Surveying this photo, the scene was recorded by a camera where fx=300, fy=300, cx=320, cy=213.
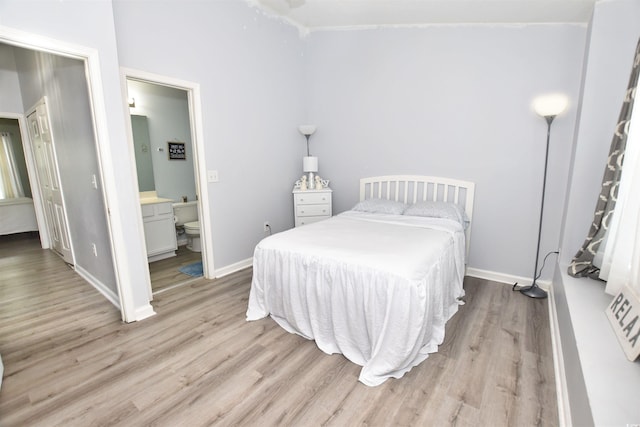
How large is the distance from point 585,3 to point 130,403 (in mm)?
3971

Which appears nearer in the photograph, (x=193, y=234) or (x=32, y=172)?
(x=193, y=234)

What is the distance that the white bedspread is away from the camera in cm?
171

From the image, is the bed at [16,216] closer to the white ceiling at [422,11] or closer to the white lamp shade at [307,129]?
the white lamp shade at [307,129]

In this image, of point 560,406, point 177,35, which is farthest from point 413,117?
point 560,406

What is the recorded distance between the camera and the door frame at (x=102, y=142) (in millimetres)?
1755

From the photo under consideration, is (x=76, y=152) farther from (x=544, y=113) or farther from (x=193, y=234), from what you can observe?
(x=544, y=113)

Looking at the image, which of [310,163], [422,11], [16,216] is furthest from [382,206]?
[16,216]

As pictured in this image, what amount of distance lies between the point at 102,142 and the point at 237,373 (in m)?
1.82

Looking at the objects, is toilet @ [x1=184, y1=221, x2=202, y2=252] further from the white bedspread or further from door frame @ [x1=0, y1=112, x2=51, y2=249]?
door frame @ [x1=0, y1=112, x2=51, y2=249]

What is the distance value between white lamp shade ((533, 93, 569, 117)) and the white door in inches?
191

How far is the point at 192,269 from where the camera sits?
3479 millimetres

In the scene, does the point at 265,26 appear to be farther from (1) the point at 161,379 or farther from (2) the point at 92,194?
(1) the point at 161,379

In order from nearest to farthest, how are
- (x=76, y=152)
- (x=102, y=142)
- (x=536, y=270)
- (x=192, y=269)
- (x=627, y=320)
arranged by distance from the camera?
(x=627, y=320), (x=102, y=142), (x=76, y=152), (x=536, y=270), (x=192, y=269)

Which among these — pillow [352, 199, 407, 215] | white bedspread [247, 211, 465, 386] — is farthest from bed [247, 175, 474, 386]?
pillow [352, 199, 407, 215]
